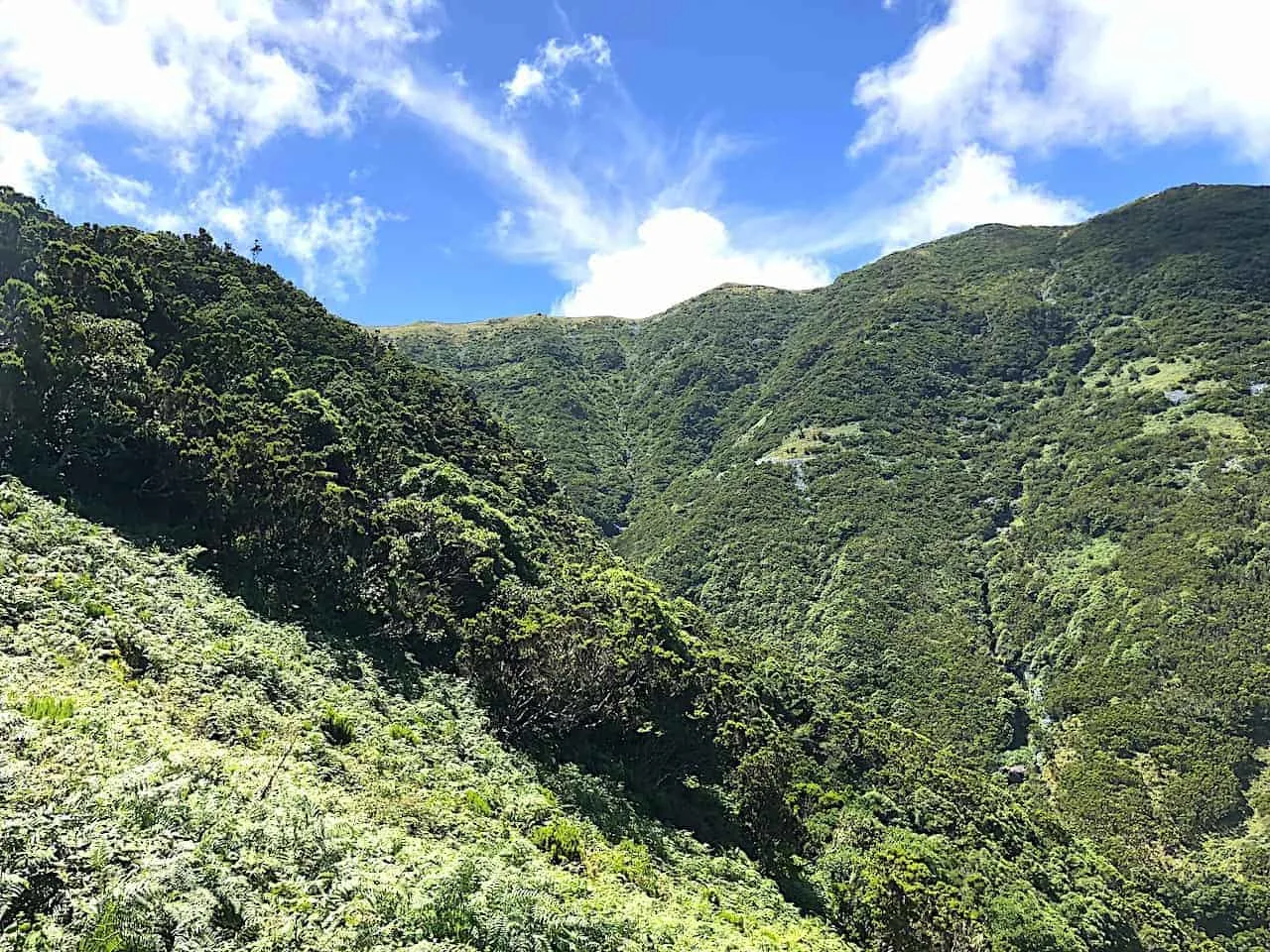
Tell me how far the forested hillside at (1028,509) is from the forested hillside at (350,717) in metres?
19.6

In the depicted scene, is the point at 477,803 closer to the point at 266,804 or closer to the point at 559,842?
the point at 559,842

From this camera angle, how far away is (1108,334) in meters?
152

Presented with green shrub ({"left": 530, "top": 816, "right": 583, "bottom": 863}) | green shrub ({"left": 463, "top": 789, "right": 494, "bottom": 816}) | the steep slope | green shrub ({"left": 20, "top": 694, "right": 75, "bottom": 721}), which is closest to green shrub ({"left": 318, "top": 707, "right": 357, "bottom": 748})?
the steep slope

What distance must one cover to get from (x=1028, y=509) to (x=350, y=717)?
120275 mm

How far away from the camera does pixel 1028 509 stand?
116m

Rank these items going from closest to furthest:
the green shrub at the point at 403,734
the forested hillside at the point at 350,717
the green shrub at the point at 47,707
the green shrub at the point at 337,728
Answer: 1. the forested hillside at the point at 350,717
2. the green shrub at the point at 47,707
3. the green shrub at the point at 337,728
4. the green shrub at the point at 403,734

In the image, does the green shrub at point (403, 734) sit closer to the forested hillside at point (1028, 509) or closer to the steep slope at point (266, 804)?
the steep slope at point (266, 804)

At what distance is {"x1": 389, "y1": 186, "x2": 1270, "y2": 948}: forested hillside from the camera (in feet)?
226

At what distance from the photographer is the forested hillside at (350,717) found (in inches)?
354

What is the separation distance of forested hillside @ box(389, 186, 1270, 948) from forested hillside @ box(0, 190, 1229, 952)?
19.6 m

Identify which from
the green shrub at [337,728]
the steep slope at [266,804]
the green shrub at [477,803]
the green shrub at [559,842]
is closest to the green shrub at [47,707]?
the steep slope at [266,804]

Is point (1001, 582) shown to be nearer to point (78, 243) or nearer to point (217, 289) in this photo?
point (217, 289)

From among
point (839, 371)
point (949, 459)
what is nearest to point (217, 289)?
point (949, 459)

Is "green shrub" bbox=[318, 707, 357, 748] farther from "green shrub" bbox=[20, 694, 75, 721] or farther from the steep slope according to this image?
"green shrub" bbox=[20, 694, 75, 721]
